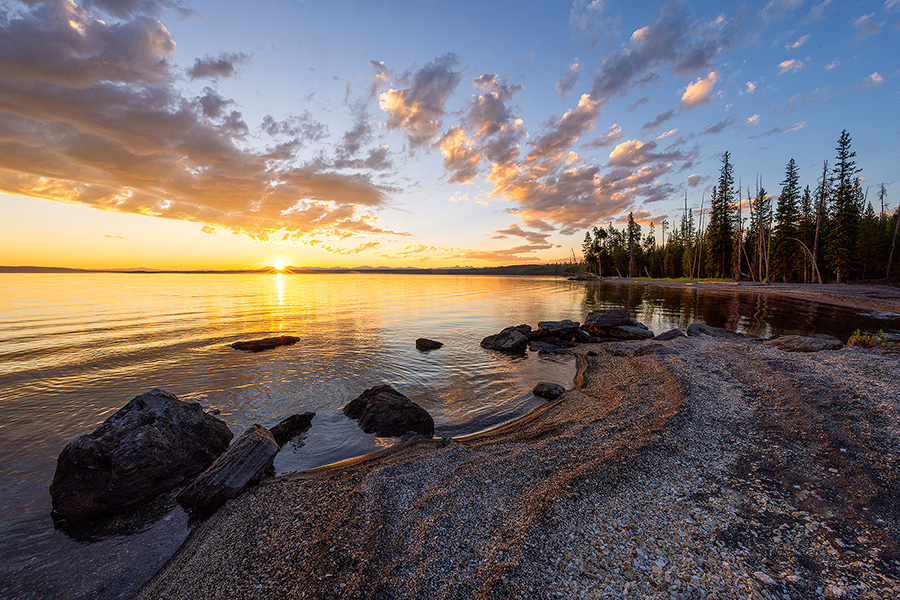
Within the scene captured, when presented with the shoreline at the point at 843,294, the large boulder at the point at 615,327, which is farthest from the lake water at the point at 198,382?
the large boulder at the point at 615,327

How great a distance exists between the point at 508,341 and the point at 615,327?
381 inches

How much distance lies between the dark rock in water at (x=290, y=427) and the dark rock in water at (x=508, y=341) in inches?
536

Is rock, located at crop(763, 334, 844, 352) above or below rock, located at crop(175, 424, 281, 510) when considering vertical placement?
above

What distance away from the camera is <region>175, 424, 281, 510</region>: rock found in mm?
6961

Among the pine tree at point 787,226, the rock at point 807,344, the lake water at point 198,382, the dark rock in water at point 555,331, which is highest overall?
the pine tree at point 787,226

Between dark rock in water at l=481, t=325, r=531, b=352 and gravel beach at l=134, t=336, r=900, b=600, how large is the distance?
11810 millimetres

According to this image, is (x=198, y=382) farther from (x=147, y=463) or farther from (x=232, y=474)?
(x=232, y=474)

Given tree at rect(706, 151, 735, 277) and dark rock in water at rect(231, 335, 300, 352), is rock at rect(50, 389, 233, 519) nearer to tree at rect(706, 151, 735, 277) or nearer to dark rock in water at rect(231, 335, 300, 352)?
dark rock in water at rect(231, 335, 300, 352)

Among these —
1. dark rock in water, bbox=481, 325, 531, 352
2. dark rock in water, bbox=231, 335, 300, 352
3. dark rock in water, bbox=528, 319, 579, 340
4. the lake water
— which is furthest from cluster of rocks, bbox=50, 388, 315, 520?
dark rock in water, bbox=528, 319, 579, 340

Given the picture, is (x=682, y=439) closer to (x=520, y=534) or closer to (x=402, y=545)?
(x=520, y=534)

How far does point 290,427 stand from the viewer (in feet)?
34.9

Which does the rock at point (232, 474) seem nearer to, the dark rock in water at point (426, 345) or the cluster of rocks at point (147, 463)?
the cluster of rocks at point (147, 463)

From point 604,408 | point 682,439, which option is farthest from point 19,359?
point 682,439

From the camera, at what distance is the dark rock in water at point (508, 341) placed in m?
21.8
